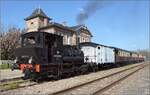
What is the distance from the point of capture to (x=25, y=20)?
58.6 m

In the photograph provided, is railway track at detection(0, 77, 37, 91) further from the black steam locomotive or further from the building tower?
the building tower

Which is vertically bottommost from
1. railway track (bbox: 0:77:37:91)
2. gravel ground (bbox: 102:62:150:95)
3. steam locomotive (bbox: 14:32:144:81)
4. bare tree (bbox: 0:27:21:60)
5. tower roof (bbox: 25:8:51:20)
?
gravel ground (bbox: 102:62:150:95)

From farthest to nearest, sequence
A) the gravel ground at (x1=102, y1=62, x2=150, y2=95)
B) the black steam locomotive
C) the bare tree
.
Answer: the bare tree
the black steam locomotive
the gravel ground at (x1=102, y1=62, x2=150, y2=95)

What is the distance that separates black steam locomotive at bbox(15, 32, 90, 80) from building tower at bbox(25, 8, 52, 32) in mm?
37052

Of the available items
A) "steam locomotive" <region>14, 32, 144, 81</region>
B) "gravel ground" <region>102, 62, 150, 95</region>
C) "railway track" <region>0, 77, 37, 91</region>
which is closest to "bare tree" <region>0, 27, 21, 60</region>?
"steam locomotive" <region>14, 32, 144, 81</region>

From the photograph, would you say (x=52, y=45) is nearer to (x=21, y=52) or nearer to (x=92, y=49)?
(x=21, y=52)

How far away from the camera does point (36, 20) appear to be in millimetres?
55938

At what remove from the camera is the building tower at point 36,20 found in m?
55.5

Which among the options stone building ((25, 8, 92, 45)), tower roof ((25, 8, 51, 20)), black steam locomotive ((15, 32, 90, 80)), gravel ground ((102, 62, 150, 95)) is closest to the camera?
gravel ground ((102, 62, 150, 95))

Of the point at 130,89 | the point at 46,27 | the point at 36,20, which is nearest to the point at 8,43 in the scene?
the point at 46,27

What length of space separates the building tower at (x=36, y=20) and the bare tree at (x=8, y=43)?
5.15m

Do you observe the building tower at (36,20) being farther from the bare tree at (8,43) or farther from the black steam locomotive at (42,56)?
the black steam locomotive at (42,56)

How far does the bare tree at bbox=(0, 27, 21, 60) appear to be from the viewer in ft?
150

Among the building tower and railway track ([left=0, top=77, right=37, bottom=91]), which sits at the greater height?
the building tower
